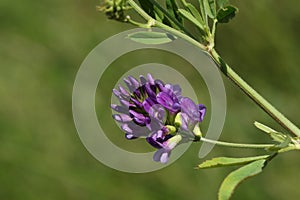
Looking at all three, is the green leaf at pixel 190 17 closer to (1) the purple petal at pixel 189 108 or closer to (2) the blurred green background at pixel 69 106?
(1) the purple petal at pixel 189 108

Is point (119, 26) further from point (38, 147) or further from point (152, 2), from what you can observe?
point (152, 2)

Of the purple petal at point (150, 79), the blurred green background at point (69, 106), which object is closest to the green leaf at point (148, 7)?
the purple petal at point (150, 79)

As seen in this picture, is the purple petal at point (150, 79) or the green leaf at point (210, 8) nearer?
the purple petal at point (150, 79)

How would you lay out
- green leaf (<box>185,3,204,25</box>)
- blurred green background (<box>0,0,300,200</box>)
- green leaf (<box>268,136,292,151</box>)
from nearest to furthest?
green leaf (<box>268,136,292,151</box>), green leaf (<box>185,3,204,25</box>), blurred green background (<box>0,0,300,200</box>)

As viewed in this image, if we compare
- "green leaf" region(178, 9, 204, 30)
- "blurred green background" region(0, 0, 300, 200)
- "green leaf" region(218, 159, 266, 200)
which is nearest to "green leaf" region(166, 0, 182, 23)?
"green leaf" region(178, 9, 204, 30)

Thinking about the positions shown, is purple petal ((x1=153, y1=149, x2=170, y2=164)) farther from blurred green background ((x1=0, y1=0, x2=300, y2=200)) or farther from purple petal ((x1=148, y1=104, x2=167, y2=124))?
blurred green background ((x1=0, y1=0, x2=300, y2=200))

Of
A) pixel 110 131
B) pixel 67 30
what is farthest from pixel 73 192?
pixel 67 30
